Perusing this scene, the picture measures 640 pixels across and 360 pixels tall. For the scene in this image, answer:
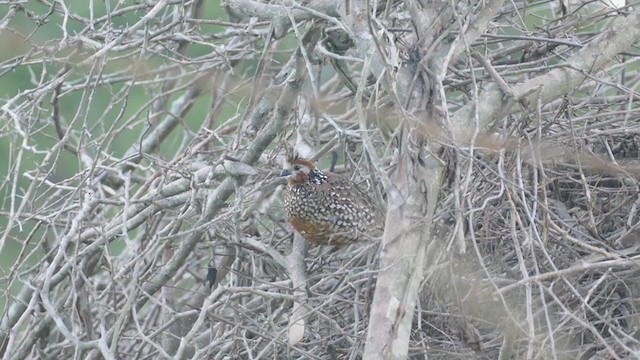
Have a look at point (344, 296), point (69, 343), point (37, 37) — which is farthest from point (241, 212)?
point (37, 37)

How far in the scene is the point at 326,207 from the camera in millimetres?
4375

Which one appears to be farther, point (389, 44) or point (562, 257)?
point (562, 257)

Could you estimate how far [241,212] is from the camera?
4.20 metres

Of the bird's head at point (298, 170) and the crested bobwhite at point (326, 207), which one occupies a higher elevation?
the bird's head at point (298, 170)

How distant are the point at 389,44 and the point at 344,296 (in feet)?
3.72

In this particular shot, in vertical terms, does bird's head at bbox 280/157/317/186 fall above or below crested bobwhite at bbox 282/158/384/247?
above

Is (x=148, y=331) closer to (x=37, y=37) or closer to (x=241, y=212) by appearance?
(x=241, y=212)

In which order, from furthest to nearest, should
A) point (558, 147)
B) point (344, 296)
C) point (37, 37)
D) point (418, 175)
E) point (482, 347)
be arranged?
1. point (37, 37)
2. point (344, 296)
3. point (558, 147)
4. point (482, 347)
5. point (418, 175)

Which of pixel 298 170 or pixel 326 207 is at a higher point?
pixel 298 170

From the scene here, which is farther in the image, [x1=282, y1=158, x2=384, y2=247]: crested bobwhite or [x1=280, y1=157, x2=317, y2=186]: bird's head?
[x1=280, y1=157, x2=317, y2=186]: bird's head

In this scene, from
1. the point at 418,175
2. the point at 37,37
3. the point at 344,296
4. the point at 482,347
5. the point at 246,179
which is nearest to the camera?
the point at 418,175

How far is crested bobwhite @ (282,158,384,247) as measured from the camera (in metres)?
4.27

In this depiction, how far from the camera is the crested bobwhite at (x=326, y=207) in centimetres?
427

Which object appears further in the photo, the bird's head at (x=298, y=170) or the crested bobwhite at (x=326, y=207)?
the bird's head at (x=298, y=170)
